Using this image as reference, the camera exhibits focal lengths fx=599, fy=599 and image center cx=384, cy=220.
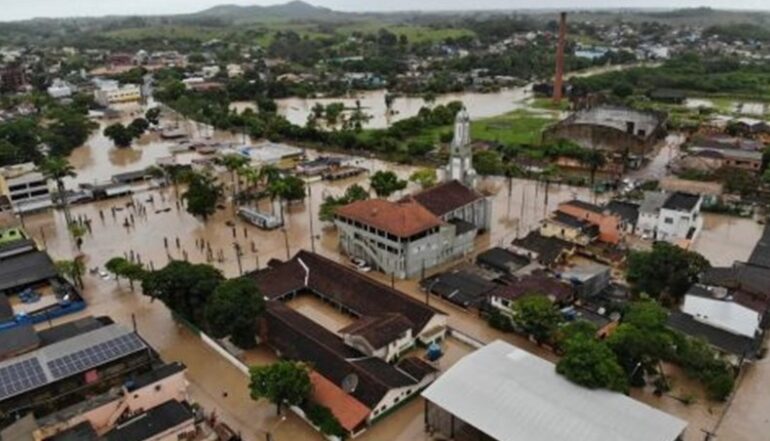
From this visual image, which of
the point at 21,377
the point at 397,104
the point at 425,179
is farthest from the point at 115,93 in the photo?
the point at 21,377

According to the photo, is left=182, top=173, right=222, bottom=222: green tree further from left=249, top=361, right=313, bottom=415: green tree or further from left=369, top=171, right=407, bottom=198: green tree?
Result: left=249, top=361, right=313, bottom=415: green tree

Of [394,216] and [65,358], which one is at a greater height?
[394,216]

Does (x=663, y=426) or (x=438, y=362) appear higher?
(x=663, y=426)

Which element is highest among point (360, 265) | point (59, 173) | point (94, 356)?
point (59, 173)

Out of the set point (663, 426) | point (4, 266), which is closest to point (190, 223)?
point (4, 266)

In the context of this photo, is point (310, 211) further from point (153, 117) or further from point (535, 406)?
point (153, 117)

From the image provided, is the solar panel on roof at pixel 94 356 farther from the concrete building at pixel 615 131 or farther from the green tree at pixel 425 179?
the concrete building at pixel 615 131

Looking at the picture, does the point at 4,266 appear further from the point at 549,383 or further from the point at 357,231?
the point at 549,383

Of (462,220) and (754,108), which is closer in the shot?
(462,220)

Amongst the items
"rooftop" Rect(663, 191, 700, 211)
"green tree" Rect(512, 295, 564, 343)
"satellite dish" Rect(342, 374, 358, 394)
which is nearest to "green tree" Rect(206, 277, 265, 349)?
"satellite dish" Rect(342, 374, 358, 394)
